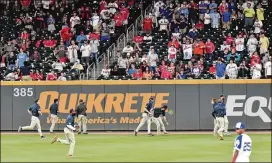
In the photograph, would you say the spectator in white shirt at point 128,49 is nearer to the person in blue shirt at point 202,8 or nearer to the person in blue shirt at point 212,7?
the person in blue shirt at point 202,8

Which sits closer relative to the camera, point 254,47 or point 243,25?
point 254,47

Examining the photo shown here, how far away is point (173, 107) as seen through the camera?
4231cm

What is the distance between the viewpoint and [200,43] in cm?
4316

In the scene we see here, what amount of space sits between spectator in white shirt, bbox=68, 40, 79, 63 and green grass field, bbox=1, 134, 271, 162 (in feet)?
22.3

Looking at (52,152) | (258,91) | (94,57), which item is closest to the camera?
(52,152)

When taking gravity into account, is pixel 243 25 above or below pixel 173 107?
above

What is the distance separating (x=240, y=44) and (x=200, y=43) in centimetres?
240

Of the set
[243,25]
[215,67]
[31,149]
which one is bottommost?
[31,149]

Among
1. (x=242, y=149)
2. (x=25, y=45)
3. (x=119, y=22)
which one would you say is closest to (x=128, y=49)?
(x=119, y=22)

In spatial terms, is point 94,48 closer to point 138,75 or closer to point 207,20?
point 138,75

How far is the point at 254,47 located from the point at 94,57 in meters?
10.1

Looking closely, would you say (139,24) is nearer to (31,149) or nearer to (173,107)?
(173,107)

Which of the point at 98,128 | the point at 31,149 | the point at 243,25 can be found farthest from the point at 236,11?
the point at 31,149

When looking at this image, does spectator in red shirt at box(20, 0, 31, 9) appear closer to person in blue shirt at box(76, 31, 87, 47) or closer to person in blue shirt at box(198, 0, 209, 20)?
person in blue shirt at box(76, 31, 87, 47)
